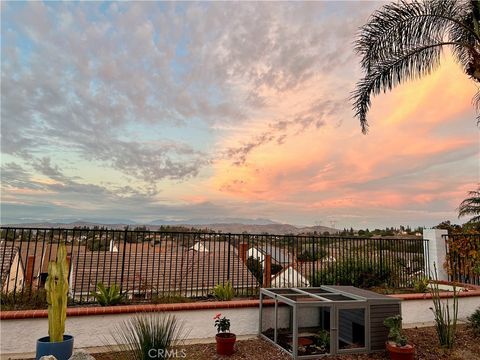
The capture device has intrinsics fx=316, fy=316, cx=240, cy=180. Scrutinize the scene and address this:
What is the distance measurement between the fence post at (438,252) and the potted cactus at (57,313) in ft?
29.8

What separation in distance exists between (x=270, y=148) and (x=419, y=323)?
5.98m

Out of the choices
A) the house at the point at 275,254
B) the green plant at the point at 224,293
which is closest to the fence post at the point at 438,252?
the house at the point at 275,254

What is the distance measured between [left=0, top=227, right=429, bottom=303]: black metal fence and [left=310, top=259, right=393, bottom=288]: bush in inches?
0.9

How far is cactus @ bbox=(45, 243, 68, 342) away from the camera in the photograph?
4.12 metres

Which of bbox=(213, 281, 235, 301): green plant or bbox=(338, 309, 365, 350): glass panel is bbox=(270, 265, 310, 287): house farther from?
bbox=(338, 309, 365, 350): glass panel

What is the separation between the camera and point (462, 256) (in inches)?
352

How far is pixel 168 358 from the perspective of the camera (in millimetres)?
3557

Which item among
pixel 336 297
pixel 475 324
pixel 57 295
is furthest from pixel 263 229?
pixel 57 295

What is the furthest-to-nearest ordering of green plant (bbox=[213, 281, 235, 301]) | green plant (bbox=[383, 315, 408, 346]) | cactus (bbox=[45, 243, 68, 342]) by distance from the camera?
green plant (bbox=[213, 281, 235, 301]) → green plant (bbox=[383, 315, 408, 346]) → cactus (bbox=[45, 243, 68, 342])

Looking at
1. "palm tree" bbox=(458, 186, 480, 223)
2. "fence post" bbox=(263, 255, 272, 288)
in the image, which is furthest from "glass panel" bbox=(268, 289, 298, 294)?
"palm tree" bbox=(458, 186, 480, 223)

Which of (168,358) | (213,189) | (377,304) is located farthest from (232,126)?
(168,358)

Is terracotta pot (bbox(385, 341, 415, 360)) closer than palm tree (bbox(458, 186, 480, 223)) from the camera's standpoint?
Yes

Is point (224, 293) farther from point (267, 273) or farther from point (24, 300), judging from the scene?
point (24, 300)

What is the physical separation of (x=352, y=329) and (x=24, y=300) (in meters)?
5.63
